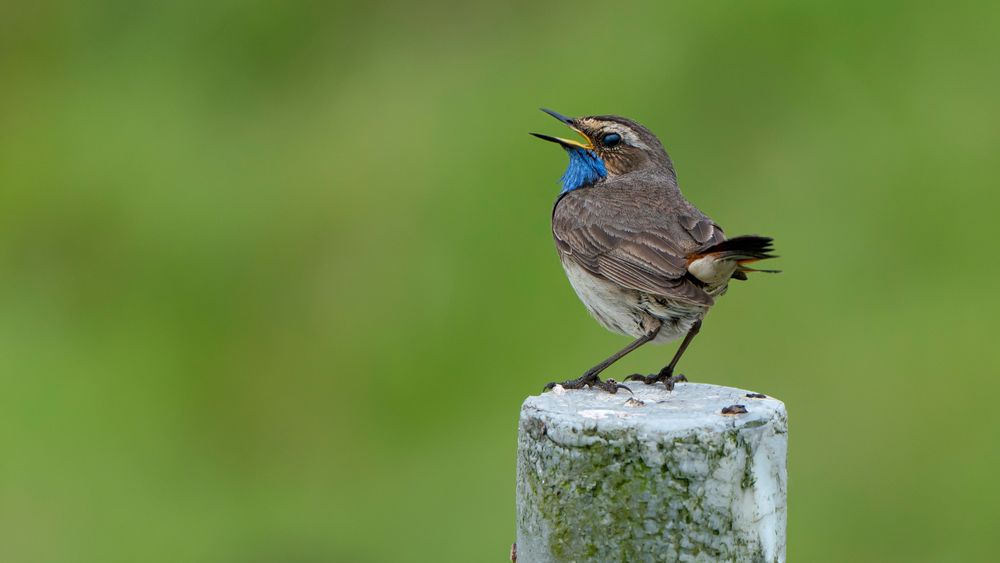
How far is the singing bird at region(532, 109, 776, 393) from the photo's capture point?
555cm

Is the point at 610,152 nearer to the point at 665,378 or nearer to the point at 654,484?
the point at 665,378

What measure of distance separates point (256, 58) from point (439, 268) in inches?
150

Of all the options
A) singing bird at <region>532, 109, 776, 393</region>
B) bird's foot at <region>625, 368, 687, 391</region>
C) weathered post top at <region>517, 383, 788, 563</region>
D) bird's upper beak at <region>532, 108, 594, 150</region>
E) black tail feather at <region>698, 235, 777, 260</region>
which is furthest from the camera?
bird's upper beak at <region>532, 108, 594, 150</region>

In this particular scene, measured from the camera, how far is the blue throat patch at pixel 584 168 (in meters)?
7.10

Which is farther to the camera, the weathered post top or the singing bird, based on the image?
the singing bird

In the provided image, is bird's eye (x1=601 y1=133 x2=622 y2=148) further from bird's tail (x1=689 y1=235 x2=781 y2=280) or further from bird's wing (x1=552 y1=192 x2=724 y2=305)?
bird's tail (x1=689 y1=235 x2=781 y2=280)

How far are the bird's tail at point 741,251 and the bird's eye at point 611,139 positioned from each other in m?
1.65

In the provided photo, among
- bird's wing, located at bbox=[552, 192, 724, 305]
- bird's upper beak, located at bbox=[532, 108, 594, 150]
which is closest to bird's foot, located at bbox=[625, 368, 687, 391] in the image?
bird's wing, located at bbox=[552, 192, 724, 305]

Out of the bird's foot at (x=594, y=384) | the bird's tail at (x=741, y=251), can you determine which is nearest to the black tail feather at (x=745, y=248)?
the bird's tail at (x=741, y=251)

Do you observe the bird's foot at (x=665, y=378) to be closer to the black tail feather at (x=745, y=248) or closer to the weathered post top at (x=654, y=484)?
the black tail feather at (x=745, y=248)

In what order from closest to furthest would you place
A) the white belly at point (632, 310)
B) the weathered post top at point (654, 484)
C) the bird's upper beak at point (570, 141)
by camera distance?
the weathered post top at point (654, 484)
the white belly at point (632, 310)
the bird's upper beak at point (570, 141)

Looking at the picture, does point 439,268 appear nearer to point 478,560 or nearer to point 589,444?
point 478,560

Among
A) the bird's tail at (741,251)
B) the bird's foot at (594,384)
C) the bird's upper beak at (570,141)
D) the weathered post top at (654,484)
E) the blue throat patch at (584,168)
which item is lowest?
the weathered post top at (654,484)

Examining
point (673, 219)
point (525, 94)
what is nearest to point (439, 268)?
point (525, 94)
